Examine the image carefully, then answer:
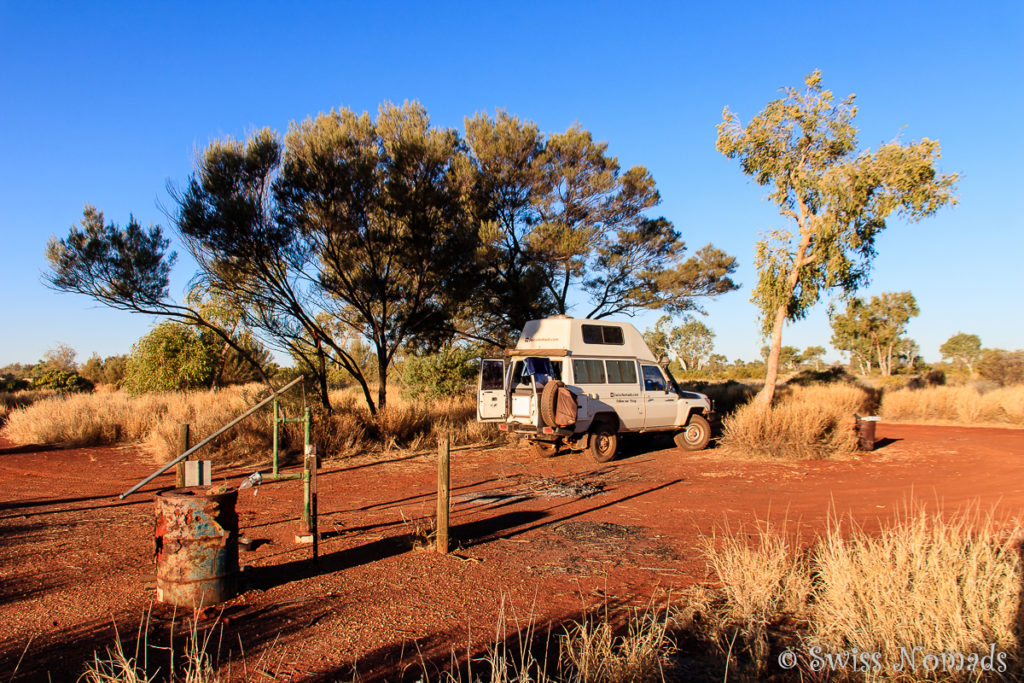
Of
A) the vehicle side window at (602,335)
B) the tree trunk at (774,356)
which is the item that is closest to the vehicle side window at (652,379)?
the vehicle side window at (602,335)

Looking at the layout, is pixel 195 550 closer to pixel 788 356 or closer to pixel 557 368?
pixel 557 368

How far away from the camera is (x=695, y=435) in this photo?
1563 centimetres

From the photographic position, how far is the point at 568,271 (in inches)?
853

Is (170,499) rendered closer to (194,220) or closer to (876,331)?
(194,220)

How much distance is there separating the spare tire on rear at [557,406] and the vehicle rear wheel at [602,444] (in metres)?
1.14

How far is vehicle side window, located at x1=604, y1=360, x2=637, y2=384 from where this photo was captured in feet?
46.7

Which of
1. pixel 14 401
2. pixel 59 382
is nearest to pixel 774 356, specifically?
pixel 14 401

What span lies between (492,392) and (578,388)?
1854 millimetres

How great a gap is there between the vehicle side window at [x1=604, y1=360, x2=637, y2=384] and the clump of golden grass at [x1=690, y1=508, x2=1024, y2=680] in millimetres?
8773

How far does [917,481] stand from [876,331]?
38.3 meters

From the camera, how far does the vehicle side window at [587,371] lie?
13.6m

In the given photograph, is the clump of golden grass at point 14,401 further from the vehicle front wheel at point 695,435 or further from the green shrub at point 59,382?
the vehicle front wheel at point 695,435

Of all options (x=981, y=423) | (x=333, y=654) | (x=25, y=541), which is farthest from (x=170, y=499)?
(x=981, y=423)

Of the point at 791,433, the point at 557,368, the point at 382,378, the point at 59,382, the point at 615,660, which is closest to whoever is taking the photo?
the point at 615,660
